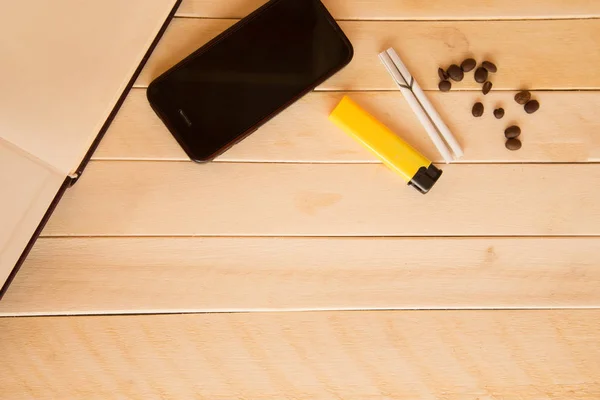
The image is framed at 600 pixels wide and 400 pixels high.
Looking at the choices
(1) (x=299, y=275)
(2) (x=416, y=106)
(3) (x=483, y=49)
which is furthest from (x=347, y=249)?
(3) (x=483, y=49)

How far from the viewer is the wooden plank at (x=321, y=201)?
673 millimetres

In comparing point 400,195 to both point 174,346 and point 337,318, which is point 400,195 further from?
point 174,346

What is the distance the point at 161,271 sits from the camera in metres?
0.67

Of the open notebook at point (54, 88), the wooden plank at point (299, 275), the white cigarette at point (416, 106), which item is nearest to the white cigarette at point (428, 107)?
the white cigarette at point (416, 106)

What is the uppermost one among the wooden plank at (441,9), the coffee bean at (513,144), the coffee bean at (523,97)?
the wooden plank at (441,9)

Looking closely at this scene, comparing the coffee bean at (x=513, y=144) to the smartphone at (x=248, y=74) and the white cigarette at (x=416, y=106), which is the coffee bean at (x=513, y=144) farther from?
the smartphone at (x=248, y=74)

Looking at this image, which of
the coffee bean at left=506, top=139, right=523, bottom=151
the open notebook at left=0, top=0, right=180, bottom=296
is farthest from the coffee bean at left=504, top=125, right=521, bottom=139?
the open notebook at left=0, top=0, right=180, bottom=296

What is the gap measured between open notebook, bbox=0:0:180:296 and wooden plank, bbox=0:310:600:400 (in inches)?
4.7

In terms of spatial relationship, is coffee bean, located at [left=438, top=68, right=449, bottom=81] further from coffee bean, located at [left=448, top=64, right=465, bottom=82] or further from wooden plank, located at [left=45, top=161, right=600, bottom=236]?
wooden plank, located at [left=45, top=161, right=600, bottom=236]

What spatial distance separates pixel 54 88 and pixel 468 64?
0.47 meters

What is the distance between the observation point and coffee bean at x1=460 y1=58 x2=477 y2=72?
2.21ft

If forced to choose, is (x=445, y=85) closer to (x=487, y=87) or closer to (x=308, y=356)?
(x=487, y=87)

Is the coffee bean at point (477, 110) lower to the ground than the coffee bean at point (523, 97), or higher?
higher

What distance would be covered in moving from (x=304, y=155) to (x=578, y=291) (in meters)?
0.38
